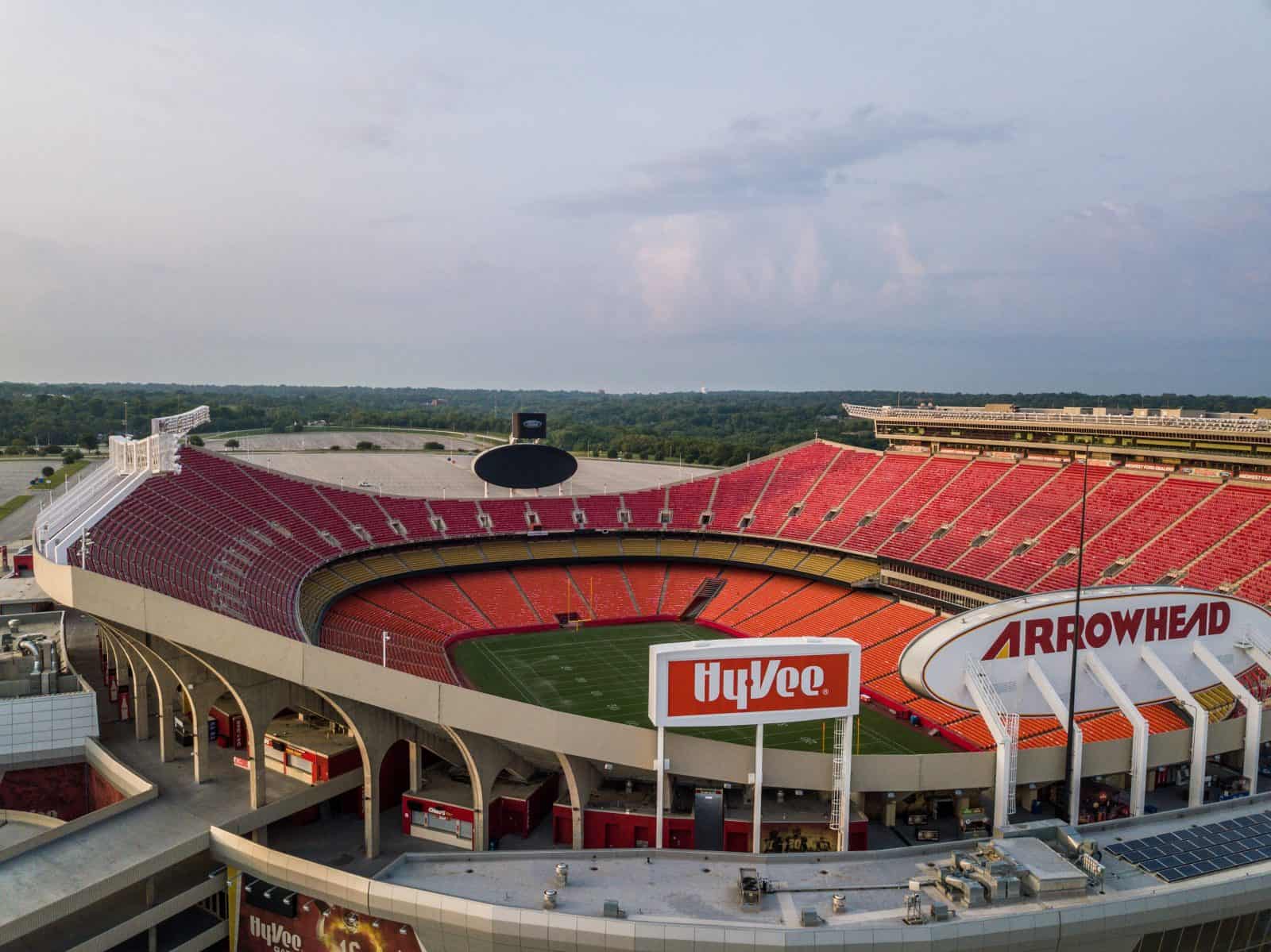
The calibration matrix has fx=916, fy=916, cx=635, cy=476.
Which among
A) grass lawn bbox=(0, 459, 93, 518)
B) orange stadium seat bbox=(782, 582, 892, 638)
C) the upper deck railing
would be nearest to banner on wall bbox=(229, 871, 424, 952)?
orange stadium seat bbox=(782, 582, 892, 638)

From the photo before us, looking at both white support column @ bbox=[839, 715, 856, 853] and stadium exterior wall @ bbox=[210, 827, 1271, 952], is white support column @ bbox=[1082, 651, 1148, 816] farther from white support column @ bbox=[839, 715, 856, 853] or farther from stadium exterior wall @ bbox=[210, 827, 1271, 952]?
white support column @ bbox=[839, 715, 856, 853]

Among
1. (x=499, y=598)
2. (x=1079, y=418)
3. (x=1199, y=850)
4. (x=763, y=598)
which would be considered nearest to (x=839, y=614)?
(x=763, y=598)

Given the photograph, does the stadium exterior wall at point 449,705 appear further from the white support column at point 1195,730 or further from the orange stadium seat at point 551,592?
the orange stadium seat at point 551,592

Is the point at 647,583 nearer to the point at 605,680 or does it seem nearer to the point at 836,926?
the point at 605,680

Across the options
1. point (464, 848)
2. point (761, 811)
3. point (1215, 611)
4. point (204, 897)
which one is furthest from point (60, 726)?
point (1215, 611)

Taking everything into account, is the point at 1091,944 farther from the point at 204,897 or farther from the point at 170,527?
the point at 170,527
